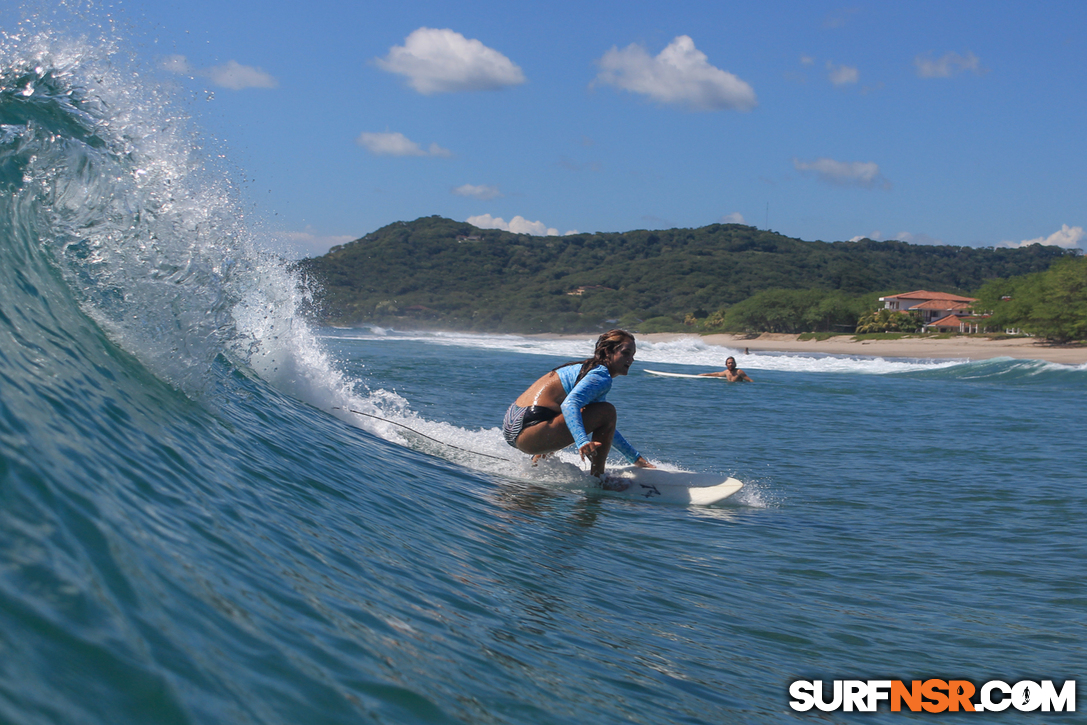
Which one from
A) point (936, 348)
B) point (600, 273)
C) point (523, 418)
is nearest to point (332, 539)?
point (523, 418)

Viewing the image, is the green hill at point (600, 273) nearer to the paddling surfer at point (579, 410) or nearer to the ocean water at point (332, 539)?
the ocean water at point (332, 539)

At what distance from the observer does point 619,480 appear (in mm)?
6945

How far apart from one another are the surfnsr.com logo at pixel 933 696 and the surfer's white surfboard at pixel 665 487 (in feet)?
11.4

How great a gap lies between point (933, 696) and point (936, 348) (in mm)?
52343

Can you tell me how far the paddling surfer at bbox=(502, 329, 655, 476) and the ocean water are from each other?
454mm

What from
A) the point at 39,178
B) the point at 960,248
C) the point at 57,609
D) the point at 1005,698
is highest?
the point at 960,248

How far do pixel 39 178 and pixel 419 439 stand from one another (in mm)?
4271

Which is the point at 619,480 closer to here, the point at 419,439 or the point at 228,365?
the point at 419,439

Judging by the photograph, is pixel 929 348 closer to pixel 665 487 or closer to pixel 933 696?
pixel 665 487

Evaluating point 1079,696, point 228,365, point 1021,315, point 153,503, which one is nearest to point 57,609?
point 153,503

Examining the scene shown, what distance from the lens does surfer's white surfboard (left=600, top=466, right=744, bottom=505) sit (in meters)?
6.90

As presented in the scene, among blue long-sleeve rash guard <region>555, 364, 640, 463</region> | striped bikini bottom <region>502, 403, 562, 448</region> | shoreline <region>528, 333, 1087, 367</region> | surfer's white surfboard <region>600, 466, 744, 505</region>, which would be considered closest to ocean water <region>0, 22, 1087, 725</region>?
surfer's white surfboard <region>600, 466, 744, 505</region>

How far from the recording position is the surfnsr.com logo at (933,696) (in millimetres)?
3186

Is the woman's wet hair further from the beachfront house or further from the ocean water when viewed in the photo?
the beachfront house
